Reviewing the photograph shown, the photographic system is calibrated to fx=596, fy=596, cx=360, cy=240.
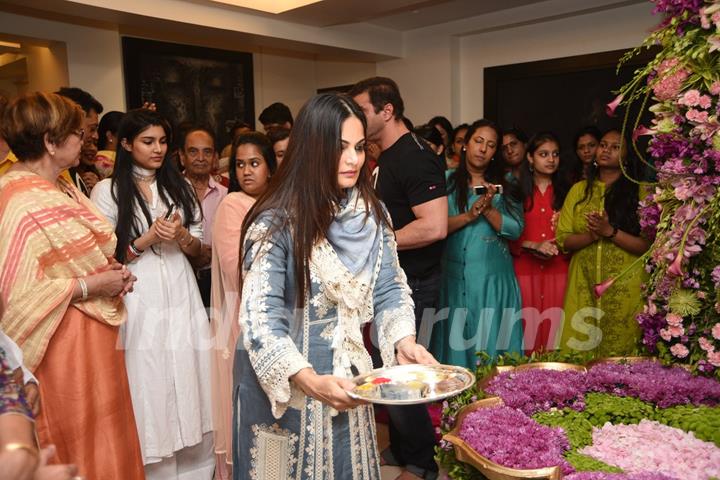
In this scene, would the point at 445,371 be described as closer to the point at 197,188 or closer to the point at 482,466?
the point at 482,466

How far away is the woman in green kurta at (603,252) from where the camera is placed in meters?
2.99

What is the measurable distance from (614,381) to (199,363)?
1.71 meters

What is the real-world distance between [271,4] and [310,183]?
4468 mm

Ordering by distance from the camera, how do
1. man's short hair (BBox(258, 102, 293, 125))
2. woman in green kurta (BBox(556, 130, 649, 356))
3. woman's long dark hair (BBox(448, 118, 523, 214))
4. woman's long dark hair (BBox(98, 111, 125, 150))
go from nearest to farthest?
woman in green kurta (BBox(556, 130, 649, 356)) < woman's long dark hair (BBox(448, 118, 523, 214)) < woman's long dark hair (BBox(98, 111, 125, 150)) < man's short hair (BBox(258, 102, 293, 125))

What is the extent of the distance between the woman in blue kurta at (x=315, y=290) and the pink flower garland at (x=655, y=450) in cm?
49

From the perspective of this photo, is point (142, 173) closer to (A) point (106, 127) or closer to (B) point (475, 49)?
(A) point (106, 127)

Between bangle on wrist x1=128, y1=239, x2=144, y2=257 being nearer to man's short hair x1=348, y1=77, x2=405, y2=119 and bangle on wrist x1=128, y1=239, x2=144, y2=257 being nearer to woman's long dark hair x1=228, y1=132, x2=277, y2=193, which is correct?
woman's long dark hair x1=228, y1=132, x2=277, y2=193

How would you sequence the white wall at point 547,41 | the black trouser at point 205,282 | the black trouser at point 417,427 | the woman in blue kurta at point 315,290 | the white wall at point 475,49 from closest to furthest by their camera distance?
the woman in blue kurta at point 315,290 < the black trouser at point 417,427 < the black trouser at point 205,282 < the white wall at point 547,41 < the white wall at point 475,49

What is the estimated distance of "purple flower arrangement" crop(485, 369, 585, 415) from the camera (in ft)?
5.39

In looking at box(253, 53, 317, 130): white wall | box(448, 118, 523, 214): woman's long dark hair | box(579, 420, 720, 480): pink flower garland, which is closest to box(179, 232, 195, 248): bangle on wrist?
box(448, 118, 523, 214): woman's long dark hair

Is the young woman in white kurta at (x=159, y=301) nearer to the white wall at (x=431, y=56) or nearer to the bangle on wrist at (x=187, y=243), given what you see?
the bangle on wrist at (x=187, y=243)

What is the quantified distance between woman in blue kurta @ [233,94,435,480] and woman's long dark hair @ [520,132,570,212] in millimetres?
2322

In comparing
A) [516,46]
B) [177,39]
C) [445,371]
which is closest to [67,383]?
[445,371]

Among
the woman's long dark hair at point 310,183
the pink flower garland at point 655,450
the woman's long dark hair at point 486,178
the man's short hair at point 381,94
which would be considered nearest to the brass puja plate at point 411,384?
the woman's long dark hair at point 310,183
